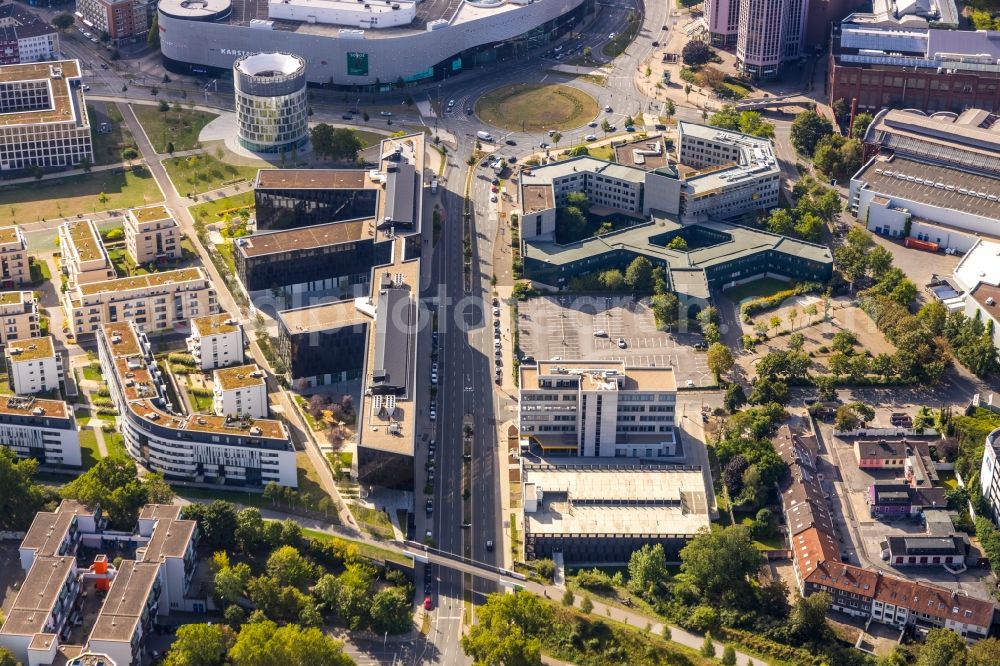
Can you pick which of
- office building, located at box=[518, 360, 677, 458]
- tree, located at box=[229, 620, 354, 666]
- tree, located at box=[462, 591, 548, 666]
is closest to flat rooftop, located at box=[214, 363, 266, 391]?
office building, located at box=[518, 360, 677, 458]

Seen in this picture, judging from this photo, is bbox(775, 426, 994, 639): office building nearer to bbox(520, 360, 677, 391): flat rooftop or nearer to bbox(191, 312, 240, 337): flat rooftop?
bbox(520, 360, 677, 391): flat rooftop

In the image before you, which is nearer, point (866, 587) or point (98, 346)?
point (866, 587)

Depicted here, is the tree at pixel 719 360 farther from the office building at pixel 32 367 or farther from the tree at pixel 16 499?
the tree at pixel 16 499

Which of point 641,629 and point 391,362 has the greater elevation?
point 391,362

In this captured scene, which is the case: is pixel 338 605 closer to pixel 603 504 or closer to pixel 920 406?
pixel 603 504

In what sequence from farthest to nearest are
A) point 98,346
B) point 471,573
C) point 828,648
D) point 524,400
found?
point 98,346
point 524,400
point 471,573
point 828,648

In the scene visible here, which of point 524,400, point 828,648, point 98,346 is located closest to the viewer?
point 828,648

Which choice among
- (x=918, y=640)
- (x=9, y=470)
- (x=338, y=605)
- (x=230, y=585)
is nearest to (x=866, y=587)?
(x=918, y=640)

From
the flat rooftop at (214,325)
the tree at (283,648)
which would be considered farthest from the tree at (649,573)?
the flat rooftop at (214,325)
